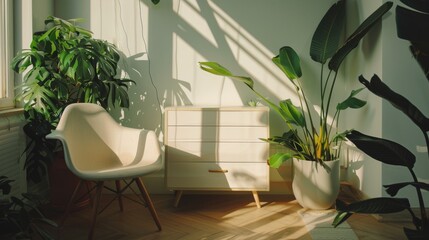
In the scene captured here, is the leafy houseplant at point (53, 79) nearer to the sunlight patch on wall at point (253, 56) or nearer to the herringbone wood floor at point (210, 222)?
the herringbone wood floor at point (210, 222)

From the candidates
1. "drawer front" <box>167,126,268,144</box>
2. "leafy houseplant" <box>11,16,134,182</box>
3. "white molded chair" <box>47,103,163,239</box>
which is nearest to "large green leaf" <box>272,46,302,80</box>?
"drawer front" <box>167,126,268,144</box>

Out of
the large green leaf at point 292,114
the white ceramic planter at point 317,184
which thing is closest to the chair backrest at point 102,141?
the large green leaf at point 292,114

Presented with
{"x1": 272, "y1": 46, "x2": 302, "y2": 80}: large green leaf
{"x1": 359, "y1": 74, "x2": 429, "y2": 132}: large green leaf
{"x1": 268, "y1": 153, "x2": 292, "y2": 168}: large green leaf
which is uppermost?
{"x1": 272, "y1": 46, "x2": 302, "y2": 80}: large green leaf

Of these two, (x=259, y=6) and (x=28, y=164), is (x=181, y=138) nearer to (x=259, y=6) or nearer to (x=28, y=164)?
(x=28, y=164)

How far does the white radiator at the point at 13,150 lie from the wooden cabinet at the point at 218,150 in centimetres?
110

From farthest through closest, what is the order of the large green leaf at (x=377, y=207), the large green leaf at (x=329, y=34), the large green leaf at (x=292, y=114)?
the large green leaf at (x=329, y=34) < the large green leaf at (x=292, y=114) < the large green leaf at (x=377, y=207)

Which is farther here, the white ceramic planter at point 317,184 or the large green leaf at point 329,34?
the large green leaf at point 329,34

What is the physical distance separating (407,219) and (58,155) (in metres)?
2.68

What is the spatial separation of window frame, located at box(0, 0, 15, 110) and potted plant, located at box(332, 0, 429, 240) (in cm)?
253

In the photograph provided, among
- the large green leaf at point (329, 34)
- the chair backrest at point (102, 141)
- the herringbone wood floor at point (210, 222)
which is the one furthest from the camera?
the large green leaf at point (329, 34)

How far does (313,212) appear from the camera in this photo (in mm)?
2889

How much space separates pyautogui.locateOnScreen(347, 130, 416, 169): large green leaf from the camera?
1763mm

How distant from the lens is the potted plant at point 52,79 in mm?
2615

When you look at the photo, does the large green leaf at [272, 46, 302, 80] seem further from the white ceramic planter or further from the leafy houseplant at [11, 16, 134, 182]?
the leafy houseplant at [11, 16, 134, 182]
